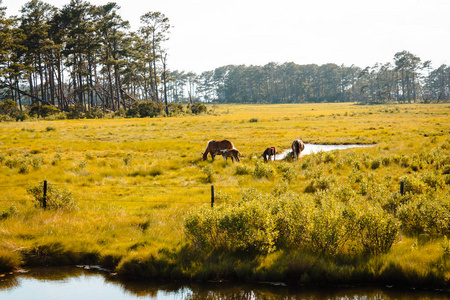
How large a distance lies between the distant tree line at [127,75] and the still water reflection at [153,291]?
177 feet

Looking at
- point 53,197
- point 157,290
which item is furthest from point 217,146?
point 157,290

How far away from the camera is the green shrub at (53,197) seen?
12289mm

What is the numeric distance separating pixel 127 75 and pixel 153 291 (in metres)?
85.2

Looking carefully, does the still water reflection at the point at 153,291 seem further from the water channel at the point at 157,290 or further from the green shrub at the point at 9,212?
the green shrub at the point at 9,212

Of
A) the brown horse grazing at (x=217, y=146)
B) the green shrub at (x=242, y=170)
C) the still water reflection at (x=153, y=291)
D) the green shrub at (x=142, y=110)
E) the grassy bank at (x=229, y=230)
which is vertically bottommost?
the still water reflection at (x=153, y=291)

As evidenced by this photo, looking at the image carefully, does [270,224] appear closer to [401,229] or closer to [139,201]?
[401,229]

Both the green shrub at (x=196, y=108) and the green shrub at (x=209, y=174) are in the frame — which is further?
the green shrub at (x=196, y=108)

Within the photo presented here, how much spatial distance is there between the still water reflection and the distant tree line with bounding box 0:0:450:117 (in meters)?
53.9

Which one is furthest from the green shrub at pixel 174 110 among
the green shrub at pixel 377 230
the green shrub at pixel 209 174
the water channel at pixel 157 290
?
the green shrub at pixel 377 230

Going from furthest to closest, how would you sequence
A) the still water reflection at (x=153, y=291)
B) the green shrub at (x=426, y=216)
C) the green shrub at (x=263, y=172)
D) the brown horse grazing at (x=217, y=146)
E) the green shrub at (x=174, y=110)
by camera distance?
the green shrub at (x=174, y=110)
the brown horse grazing at (x=217, y=146)
the green shrub at (x=263, y=172)
the green shrub at (x=426, y=216)
the still water reflection at (x=153, y=291)

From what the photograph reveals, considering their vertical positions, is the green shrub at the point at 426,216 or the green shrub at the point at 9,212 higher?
the green shrub at the point at 9,212

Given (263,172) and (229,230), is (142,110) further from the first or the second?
(229,230)

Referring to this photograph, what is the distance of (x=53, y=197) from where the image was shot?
40.4 ft

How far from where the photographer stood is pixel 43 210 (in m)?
12.1
